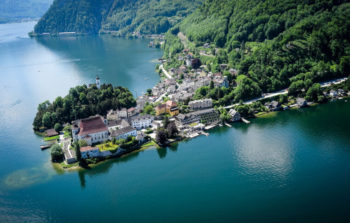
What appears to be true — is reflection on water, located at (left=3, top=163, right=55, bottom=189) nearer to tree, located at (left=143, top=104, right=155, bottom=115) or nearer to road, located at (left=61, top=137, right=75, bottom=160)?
road, located at (left=61, top=137, right=75, bottom=160)

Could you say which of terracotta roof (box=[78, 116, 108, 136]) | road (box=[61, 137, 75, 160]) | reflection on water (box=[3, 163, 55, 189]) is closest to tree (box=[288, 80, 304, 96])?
terracotta roof (box=[78, 116, 108, 136])

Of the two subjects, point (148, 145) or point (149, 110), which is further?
point (149, 110)

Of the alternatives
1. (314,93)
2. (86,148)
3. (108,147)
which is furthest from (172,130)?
(314,93)

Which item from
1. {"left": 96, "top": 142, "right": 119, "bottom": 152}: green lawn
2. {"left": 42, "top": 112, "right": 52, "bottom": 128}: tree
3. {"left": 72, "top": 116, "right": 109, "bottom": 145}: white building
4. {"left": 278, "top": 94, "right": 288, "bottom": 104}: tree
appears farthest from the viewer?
{"left": 278, "top": 94, "right": 288, "bottom": 104}: tree

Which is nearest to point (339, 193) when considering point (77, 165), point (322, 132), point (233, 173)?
point (233, 173)

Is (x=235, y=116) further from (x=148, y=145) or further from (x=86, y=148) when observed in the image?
(x=86, y=148)

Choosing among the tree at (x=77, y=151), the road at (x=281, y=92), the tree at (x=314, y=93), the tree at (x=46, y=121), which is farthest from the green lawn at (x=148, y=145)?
the tree at (x=314, y=93)
